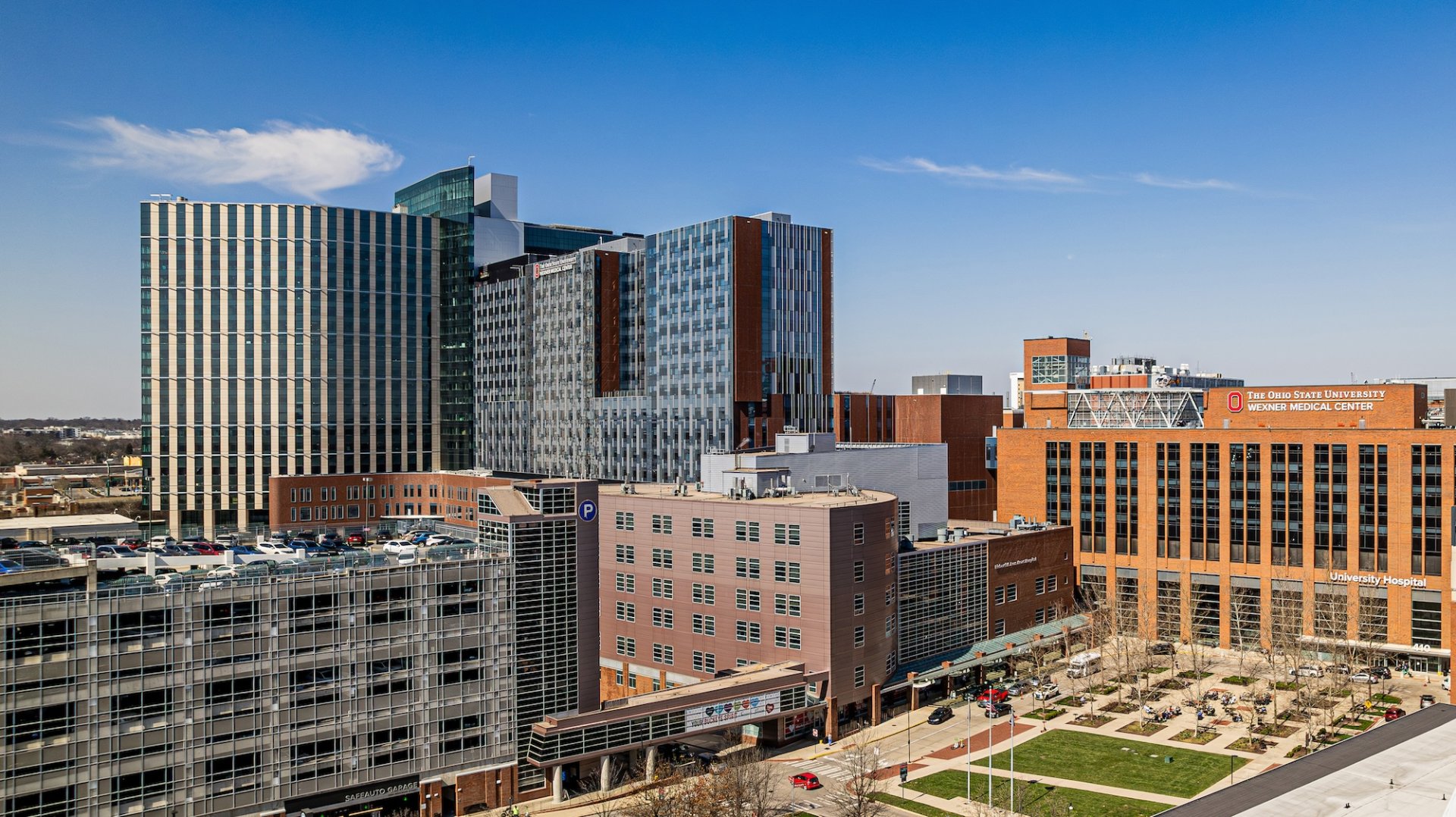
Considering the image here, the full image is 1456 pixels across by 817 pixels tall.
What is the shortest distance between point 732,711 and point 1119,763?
34.6 metres

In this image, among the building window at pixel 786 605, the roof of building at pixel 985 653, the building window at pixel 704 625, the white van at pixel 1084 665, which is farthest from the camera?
the white van at pixel 1084 665

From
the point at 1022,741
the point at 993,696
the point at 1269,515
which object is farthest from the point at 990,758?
the point at 1269,515

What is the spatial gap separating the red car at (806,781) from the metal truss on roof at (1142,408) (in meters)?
86.2

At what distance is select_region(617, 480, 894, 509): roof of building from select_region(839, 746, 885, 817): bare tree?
77.4 ft

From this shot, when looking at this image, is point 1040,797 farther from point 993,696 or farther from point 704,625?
point 704,625

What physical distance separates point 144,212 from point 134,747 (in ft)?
453

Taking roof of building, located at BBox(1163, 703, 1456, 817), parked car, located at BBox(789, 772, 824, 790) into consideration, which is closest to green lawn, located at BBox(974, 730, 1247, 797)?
roof of building, located at BBox(1163, 703, 1456, 817)

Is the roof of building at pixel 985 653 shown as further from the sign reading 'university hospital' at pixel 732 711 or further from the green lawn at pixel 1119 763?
the sign reading 'university hospital' at pixel 732 711

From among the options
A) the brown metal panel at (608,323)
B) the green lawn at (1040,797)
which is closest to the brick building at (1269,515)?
the green lawn at (1040,797)

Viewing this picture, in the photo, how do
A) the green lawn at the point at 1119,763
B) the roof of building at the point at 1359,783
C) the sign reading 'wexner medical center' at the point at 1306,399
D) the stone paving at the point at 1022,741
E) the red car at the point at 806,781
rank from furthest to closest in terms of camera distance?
the sign reading 'wexner medical center' at the point at 1306,399
the green lawn at the point at 1119,763
the red car at the point at 806,781
the stone paving at the point at 1022,741
the roof of building at the point at 1359,783

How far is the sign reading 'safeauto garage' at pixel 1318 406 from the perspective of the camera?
128m

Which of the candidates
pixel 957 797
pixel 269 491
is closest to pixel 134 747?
pixel 957 797

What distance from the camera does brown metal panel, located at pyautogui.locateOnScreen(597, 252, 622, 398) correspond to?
163m

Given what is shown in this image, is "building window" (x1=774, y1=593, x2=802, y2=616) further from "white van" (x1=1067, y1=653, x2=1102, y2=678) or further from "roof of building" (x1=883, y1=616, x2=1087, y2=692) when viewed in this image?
"white van" (x1=1067, y1=653, x2=1102, y2=678)
